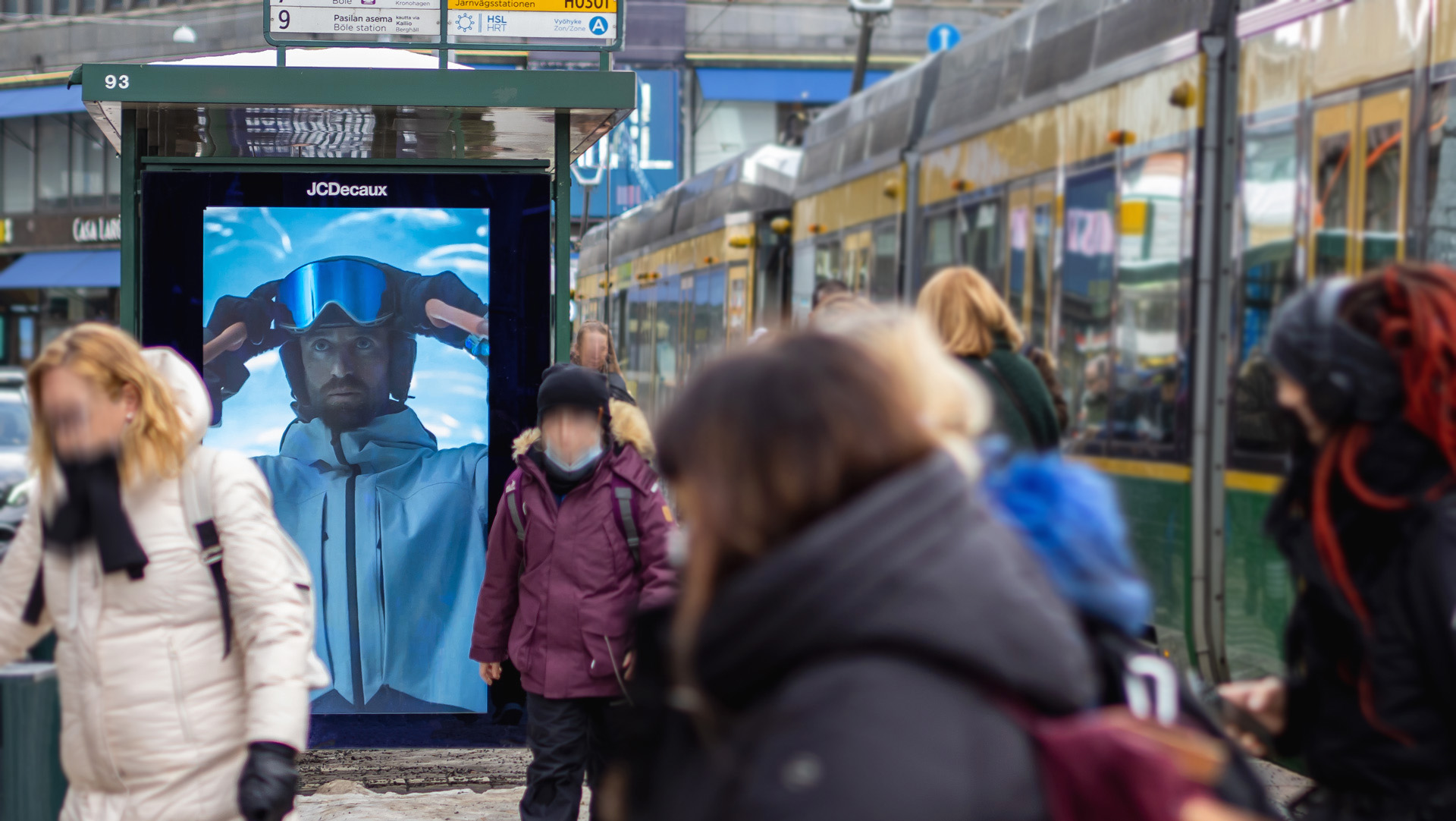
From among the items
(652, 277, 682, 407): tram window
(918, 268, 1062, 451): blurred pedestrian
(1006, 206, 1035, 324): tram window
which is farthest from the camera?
(652, 277, 682, 407): tram window

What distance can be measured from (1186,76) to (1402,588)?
4402 millimetres

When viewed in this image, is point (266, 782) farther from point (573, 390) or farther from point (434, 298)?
point (434, 298)

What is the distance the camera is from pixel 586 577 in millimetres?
4711

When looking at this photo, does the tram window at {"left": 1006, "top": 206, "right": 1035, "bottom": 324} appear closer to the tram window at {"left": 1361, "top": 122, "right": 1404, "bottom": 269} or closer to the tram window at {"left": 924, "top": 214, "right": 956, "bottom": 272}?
the tram window at {"left": 924, "top": 214, "right": 956, "bottom": 272}

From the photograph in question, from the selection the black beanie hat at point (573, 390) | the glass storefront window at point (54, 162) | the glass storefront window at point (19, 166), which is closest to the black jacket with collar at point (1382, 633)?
the black beanie hat at point (573, 390)

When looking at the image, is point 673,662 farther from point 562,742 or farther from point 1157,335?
point 1157,335

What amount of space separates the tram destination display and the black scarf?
159 inches

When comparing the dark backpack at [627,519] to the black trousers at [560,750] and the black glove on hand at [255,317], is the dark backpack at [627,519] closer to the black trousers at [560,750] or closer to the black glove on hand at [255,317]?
the black trousers at [560,750]

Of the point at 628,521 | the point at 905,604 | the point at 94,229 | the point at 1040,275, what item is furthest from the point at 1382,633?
the point at 94,229

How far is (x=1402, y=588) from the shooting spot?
2285 mm

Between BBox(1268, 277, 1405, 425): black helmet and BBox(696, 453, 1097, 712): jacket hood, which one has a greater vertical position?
BBox(1268, 277, 1405, 425): black helmet

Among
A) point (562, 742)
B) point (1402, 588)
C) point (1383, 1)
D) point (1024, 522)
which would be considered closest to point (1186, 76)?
point (1383, 1)

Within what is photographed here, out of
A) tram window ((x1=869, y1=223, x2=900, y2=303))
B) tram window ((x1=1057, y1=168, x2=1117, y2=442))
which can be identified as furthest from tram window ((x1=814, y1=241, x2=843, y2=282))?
tram window ((x1=1057, y1=168, x2=1117, y2=442))

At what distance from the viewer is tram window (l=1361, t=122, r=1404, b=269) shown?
16.9 ft
